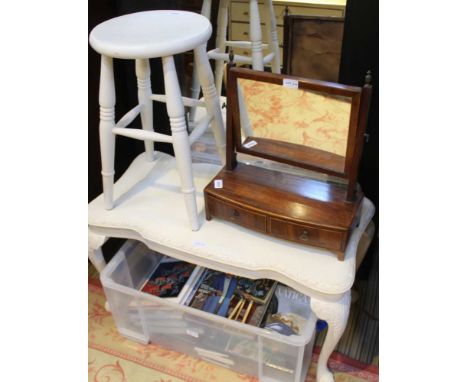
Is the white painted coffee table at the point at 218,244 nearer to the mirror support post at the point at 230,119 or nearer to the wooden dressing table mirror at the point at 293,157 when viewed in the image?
the wooden dressing table mirror at the point at 293,157

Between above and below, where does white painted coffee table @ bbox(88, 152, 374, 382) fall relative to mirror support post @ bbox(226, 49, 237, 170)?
below

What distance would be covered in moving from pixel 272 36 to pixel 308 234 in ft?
1.65

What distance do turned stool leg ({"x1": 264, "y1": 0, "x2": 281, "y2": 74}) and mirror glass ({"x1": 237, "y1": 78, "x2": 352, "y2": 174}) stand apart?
165 millimetres

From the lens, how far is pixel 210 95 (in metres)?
1.12

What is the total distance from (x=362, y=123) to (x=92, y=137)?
33.4 inches

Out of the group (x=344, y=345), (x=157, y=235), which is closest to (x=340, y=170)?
(x=157, y=235)

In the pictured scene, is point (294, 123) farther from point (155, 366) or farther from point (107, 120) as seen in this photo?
point (155, 366)

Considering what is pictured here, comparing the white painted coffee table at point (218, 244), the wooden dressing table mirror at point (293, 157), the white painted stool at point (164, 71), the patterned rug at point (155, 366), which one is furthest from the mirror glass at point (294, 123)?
the patterned rug at point (155, 366)

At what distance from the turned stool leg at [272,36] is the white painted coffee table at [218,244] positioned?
1.10 ft

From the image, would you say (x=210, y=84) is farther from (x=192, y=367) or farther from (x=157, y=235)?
(x=192, y=367)

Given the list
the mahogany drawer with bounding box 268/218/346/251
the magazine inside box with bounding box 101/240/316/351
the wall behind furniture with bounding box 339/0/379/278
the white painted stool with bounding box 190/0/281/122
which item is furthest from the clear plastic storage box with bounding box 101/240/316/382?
the white painted stool with bounding box 190/0/281/122

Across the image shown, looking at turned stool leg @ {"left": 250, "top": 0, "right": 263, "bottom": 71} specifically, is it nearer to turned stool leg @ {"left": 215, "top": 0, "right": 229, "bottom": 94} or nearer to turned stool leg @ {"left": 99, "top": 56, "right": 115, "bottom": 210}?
turned stool leg @ {"left": 215, "top": 0, "right": 229, "bottom": 94}

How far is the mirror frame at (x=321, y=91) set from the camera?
92 centimetres

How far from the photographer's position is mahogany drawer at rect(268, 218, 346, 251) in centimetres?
102
